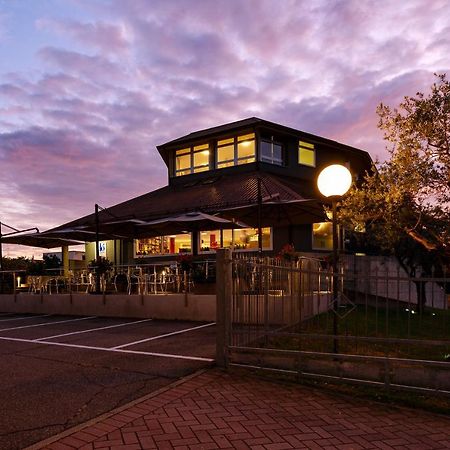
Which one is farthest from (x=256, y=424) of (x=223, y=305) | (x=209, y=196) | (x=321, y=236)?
(x=321, y=236)

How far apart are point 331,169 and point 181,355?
3.79m

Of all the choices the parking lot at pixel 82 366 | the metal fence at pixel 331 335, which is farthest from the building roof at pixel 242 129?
the metal fence at pixel 331 335

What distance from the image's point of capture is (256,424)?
459cm

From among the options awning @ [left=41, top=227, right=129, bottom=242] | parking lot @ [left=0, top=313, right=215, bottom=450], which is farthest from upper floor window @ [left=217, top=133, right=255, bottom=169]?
parking lot @ [left=0, top=313, right=215, bottom=450]

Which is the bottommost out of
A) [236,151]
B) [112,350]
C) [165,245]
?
[112,350]

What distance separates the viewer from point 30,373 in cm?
672

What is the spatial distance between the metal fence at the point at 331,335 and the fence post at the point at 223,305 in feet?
0.21

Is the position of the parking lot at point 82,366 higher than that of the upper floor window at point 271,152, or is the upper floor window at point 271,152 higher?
the upper floor window at point 271,152

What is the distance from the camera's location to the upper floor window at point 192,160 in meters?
26.5

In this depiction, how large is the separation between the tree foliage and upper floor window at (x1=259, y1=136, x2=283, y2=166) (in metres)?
13.6

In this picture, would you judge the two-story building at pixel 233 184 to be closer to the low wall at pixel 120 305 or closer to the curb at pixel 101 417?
the low wall at pixel 120 305

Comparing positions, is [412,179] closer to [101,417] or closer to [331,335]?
[331,335]

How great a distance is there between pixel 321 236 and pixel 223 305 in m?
18.4

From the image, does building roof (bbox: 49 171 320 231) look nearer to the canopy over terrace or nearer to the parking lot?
the canopy over terrace
